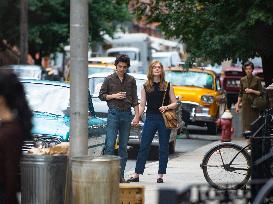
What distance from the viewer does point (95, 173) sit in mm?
8789

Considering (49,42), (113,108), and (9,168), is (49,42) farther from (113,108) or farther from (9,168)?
(9,168)

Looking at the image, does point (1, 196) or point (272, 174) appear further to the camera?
point (272, 174)

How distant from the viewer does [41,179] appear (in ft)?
29.3

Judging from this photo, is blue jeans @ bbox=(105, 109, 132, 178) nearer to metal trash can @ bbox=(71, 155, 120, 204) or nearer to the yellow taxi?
metal trash can @ bbox=(71, 155, 120, 204)

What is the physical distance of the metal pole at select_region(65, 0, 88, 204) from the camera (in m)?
9.73

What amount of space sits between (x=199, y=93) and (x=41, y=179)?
18437 millimetres

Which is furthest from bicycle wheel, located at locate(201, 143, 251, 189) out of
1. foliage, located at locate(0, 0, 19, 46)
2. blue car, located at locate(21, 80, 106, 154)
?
foliage, located at locate(0, 0, 19, 46)

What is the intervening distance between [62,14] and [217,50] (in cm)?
2749

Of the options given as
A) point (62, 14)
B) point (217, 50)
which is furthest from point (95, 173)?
point (62, 14)

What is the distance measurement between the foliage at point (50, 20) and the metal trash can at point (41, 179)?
3857 centimetres

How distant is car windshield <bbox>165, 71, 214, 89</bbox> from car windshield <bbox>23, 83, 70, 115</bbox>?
13.4 metres

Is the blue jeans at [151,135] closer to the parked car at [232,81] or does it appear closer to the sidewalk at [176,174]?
the sidewalk at [176,174]

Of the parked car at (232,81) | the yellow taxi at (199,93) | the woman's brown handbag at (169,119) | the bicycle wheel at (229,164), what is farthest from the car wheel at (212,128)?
the bicycle wheel at (229,164)

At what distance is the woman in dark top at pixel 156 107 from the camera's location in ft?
46.5
